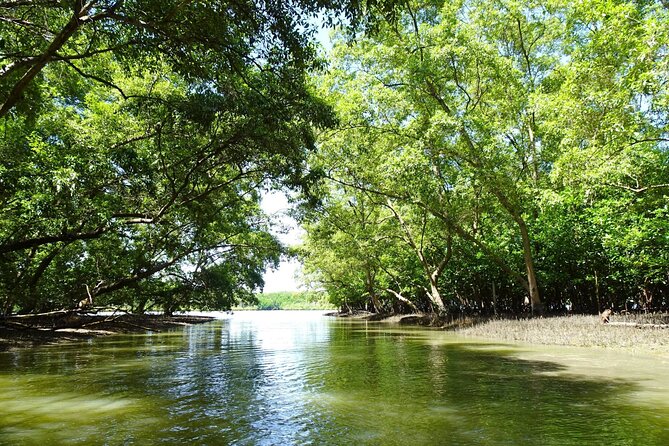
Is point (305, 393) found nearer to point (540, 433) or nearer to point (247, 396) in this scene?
point (247, 396)

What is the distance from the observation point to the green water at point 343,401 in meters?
5.59

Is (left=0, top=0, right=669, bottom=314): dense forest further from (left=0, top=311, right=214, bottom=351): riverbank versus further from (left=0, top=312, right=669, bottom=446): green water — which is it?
(left=0, top=312, right=669, bottom=446): green water

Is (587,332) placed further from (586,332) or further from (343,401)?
(343,401)

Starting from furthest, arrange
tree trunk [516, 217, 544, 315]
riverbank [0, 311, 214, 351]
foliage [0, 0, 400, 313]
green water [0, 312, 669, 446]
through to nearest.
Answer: tree trunk [516, 217, 544, 315], riverbank [0, 311, 214, 351], foliage [0, 0, 400, 313], green water [0, 312, 669, 446]

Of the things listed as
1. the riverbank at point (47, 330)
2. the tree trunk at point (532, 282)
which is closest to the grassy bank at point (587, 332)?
the tree trunk at point (532, 282)

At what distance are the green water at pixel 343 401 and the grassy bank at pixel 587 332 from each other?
55.5 inches

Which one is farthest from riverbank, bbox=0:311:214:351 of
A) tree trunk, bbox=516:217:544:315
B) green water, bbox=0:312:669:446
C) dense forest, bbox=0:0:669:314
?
tree trunk, bbox=516:217:544:315

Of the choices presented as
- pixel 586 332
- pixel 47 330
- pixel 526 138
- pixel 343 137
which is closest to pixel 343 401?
pixel 586 332

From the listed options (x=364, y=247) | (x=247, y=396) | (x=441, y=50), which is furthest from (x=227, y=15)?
(x=364, y=247)

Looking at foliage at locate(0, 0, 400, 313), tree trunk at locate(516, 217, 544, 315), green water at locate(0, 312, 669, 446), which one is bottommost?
green water at locate(0, 312, 669, 446)

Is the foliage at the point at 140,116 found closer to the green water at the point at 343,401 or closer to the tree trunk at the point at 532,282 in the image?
the green water at the point at 343,401

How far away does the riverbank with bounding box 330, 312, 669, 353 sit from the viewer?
13.5 metres

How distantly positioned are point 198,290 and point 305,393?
33.0 metres

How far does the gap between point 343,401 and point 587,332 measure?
12.4 m
